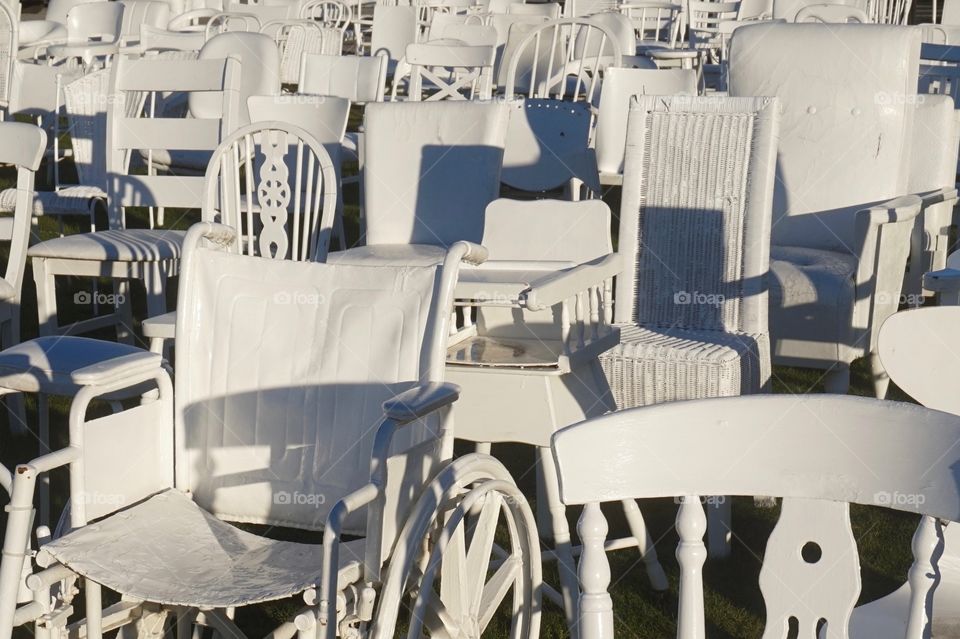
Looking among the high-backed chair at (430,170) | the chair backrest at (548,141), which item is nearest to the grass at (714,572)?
the high-backed chair at (430,170)

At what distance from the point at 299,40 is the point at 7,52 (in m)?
1.88

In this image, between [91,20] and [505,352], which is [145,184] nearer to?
[505,352]

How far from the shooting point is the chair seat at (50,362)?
2488mm

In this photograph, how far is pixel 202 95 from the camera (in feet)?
21.3

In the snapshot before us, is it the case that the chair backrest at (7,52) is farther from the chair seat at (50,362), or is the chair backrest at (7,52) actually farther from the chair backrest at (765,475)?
the chair backrest at (765,475)

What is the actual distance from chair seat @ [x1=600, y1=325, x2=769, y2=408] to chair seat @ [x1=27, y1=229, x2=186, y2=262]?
60.9 inches

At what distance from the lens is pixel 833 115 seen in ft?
13.4

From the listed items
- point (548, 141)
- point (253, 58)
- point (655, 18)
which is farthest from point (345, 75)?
point (655, 18)

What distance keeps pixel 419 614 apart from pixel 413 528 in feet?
0.46

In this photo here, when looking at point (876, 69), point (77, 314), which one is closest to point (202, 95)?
point (77, 314)

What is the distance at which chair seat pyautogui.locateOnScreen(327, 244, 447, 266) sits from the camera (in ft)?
11.4

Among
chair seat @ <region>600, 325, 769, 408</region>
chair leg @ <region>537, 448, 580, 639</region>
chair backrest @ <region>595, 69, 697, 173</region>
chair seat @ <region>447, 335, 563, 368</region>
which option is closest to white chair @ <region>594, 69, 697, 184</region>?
chair backrest @ <region>595, 69, 697, 173</region>

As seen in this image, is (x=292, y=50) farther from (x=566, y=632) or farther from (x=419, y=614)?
(x=419, y=614)

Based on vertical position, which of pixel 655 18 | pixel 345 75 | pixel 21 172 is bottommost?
pixel 21 172
